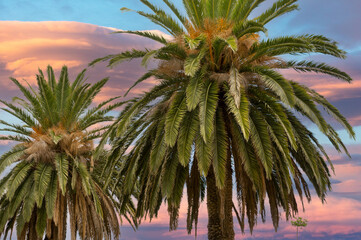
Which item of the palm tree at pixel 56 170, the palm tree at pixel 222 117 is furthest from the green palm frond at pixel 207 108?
the palm tree at pixel 56 170

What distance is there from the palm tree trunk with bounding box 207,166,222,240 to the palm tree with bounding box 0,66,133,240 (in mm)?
8292

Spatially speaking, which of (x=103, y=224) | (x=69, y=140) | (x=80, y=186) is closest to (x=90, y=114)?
(x=69, y=140)

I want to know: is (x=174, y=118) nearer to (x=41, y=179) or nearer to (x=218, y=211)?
(x=218, y=211)

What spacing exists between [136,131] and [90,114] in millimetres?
9034

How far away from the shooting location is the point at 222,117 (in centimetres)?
1827

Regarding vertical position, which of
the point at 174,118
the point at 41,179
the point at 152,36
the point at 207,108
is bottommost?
the point at 41,179

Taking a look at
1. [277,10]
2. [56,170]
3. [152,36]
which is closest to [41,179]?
[56,170]

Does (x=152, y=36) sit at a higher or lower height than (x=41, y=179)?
higher

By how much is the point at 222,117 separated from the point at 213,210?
3.53m

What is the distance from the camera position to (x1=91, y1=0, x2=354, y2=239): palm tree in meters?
17.0

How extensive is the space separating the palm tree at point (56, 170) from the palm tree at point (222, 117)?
21.9 feet

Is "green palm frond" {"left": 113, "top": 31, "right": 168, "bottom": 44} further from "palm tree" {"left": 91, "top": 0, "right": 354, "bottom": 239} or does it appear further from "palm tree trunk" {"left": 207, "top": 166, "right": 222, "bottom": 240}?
"palm tree trunk" {"left": 207, "top": 166, "right": 222, "bottom": 240}

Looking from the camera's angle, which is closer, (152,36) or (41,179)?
(152,36)

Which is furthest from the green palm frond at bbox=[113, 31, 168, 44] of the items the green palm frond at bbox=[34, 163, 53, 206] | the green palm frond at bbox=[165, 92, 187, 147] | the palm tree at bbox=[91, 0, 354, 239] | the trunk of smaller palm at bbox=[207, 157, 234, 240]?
the green palm frond at bbox=[34, 163, 53, 206]
